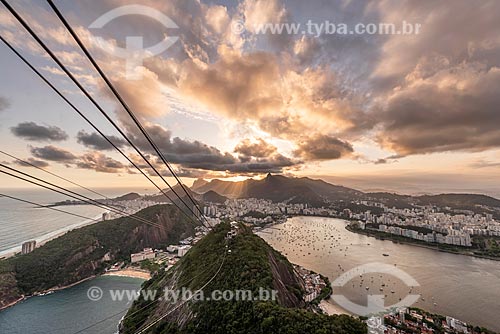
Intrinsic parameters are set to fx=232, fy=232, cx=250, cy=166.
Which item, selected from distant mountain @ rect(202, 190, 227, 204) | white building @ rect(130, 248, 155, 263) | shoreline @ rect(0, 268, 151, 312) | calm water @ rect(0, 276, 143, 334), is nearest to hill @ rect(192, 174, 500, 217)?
distant mountain @ rect(202, 190, 227, 204)

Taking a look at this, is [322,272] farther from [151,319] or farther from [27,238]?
[27,238]

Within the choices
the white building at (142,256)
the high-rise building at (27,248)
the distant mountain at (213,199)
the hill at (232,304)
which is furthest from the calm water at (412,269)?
the distant mountain at (213,199)

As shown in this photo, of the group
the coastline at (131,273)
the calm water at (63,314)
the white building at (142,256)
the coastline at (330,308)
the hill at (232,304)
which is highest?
the hill at (232,304)

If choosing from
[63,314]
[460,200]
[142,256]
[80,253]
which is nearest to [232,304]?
[63,314]

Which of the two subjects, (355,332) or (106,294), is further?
(106,294)

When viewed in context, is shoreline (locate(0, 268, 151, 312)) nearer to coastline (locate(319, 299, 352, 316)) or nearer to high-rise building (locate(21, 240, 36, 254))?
high-rise building (locate(21, 240, 36, 254))

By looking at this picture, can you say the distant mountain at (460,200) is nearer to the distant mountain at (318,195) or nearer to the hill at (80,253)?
the distant mountain at (318,195)

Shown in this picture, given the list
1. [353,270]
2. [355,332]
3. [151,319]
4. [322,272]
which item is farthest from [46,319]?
[353,270]
